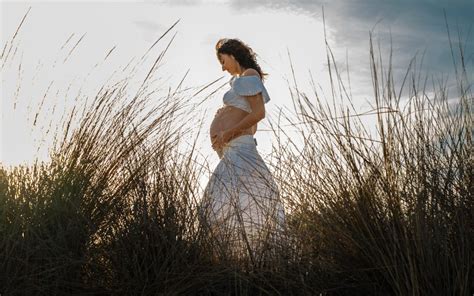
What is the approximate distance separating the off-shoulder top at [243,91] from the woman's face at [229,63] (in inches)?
12.3

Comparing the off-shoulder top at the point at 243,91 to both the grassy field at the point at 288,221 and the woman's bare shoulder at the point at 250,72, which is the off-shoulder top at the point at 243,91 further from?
the grassy field at the point at 288,221

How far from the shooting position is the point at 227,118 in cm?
440

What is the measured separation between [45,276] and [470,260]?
1.60m

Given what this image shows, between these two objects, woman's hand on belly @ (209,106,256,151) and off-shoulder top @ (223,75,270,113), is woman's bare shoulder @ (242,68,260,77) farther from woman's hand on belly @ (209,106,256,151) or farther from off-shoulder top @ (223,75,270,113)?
woman's hand on belly @ (209,106,256,151)

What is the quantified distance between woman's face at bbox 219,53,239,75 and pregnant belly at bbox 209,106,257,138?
17.5 inches

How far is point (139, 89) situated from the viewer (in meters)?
3.13

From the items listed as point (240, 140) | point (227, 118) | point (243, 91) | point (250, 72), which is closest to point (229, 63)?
point (250, 72)

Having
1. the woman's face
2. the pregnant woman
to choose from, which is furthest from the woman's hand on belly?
the woman's face

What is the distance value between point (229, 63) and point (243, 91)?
1.50 ft

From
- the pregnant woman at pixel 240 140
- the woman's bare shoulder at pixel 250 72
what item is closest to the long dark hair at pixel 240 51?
the pregnant woman at pixel 240 140

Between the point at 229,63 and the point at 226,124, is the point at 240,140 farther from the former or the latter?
the point at 229,63

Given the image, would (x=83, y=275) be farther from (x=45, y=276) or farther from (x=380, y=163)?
(x=380, y=163)

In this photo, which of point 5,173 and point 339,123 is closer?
point 339,123

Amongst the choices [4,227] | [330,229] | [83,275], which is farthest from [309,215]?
[4,227]
